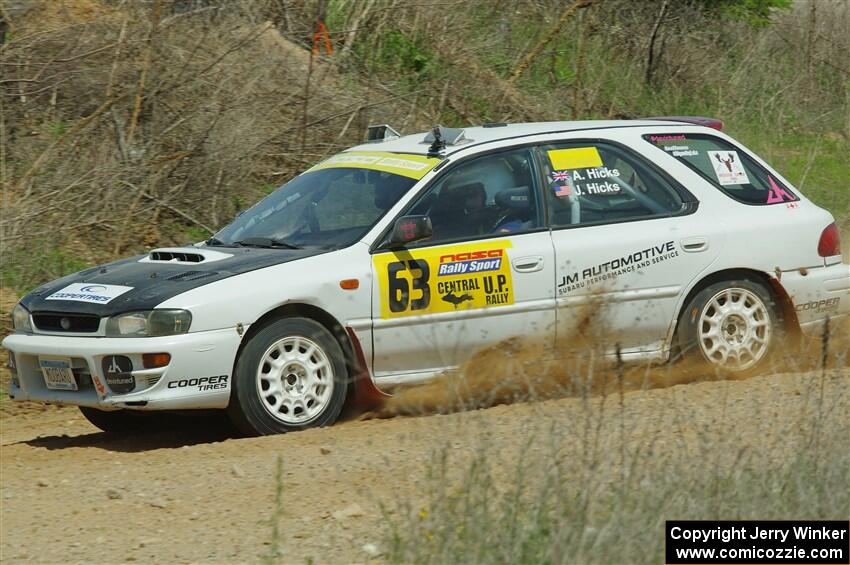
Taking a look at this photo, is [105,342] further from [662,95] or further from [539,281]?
[662,95]

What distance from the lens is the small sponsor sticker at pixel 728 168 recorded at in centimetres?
793

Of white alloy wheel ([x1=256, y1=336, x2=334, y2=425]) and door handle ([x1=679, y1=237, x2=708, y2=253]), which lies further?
door handle ([x1=679, y1=237, x2=708, y2=253])

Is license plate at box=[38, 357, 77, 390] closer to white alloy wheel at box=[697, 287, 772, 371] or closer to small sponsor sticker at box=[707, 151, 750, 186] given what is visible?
white alloy wheel at box=[697, 287, 772, 371]

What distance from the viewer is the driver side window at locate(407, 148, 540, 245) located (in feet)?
23.8

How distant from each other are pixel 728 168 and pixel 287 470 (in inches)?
Answer: 146

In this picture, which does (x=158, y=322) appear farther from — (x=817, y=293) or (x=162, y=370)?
(x=817, y=293)

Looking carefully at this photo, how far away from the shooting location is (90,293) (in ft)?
22.5

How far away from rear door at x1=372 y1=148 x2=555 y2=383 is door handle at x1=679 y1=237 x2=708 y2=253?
34.6 inches

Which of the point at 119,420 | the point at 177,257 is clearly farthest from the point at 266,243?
the point at 119,420

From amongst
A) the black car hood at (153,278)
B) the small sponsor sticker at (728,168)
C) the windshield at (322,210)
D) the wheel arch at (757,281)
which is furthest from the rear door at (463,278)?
the small sponsor sticker at (728,168)

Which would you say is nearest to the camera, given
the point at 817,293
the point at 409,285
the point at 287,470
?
the point at 287,470

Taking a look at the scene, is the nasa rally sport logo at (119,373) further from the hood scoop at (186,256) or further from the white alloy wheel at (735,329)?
the white alloy wheel at (735,329)

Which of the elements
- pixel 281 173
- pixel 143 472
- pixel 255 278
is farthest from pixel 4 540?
pixel 281 173

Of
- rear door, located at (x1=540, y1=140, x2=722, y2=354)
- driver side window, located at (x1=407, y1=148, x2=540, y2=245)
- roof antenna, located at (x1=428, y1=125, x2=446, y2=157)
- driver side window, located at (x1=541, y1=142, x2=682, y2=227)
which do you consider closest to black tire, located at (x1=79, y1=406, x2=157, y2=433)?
driver side window, located at (x1=407, y1=148, x2=540, y2=245)
